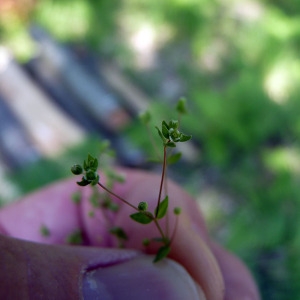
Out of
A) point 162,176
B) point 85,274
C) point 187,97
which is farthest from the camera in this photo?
point 187,97

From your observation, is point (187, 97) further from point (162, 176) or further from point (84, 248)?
point (162, 176)

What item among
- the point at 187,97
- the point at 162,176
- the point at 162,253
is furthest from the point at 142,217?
the point at 187,97

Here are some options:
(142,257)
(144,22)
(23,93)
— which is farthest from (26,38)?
(142,257)

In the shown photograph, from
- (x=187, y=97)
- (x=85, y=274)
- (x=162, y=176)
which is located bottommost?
(x=85, y=274)

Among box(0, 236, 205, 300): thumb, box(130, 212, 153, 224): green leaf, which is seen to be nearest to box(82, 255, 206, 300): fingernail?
box(0, 236, 205, 300): thumb

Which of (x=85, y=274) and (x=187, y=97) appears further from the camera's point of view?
(x=187, y=97)

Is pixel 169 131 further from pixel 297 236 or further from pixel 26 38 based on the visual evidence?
pixel 26 38

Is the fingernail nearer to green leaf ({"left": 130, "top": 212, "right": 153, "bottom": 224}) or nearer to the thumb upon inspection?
the thumb
